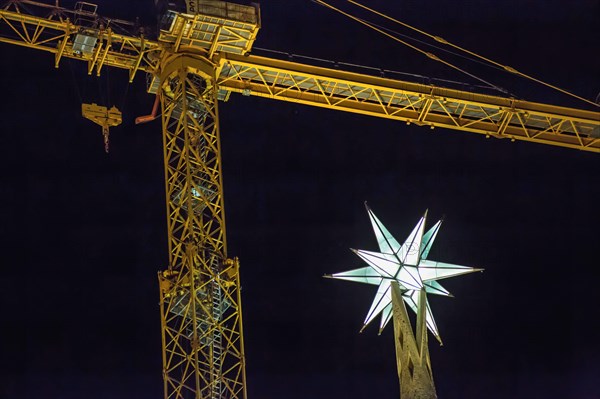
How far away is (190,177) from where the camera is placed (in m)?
50.5

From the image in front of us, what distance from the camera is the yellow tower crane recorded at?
1964 inches

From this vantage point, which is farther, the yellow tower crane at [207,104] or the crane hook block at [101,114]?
the crane hook block at [101,114]

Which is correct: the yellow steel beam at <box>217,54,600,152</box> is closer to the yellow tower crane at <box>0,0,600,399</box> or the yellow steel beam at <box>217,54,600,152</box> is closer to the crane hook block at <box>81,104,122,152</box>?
the yellow tower crane at <box>0,0,600,399</box>

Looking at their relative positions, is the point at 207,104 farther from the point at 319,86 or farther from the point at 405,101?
the point at 405,101

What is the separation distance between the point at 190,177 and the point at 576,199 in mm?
30207

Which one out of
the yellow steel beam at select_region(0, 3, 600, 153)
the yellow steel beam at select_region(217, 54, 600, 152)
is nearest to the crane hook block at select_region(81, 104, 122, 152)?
the yellow steel beam at select_region(0, 3, 600, 153)

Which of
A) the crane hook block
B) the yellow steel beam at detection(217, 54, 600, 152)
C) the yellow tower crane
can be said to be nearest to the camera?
the yellow tower crane

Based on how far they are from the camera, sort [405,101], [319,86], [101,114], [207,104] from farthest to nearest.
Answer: [405,101], [319,86], [101,114], [207,104]

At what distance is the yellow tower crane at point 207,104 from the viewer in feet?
164

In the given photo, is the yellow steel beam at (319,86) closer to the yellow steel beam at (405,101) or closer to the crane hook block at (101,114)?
the yellow steel beam at (405,101)

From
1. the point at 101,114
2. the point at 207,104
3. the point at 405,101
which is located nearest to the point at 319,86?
the point at 405,101

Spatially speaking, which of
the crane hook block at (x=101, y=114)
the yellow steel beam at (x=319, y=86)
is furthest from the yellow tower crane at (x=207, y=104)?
the crane hook block at (x=101, y=114)

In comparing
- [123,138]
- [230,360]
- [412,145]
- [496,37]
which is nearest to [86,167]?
[123,138]

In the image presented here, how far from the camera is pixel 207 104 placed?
173ft
